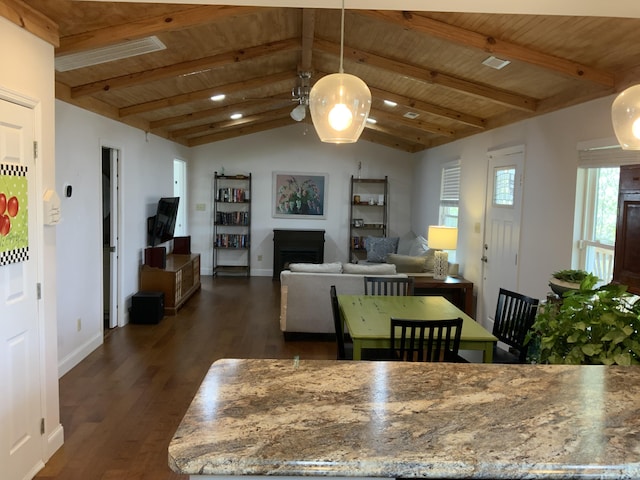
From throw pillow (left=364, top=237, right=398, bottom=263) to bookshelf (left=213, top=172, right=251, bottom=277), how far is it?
7.71 feet

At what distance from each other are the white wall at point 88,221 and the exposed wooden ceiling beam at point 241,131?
274cm

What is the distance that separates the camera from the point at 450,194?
725 centimetres

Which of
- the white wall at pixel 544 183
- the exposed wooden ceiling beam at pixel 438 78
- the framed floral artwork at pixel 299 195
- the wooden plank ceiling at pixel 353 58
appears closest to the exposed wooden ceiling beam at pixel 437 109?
the wooden plank ceiling at pixel 353 58

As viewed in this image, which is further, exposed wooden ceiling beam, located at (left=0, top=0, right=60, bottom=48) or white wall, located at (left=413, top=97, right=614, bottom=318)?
white wall, located at (left=413, top=97, right=614, bottom=318)

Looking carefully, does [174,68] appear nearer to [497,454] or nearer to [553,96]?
[553,96]

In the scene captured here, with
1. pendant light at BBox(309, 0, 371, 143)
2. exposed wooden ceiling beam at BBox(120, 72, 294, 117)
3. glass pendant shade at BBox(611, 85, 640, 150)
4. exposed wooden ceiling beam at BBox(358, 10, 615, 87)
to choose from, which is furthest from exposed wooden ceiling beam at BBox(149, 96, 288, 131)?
glass pendant shade at BBox(611, 85, 640, 150)

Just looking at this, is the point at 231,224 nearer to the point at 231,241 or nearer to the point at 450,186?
the point at 231,241

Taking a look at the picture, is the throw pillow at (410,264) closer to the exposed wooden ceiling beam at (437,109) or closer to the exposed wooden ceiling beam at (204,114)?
the exposed wooden ceiling beam at (437,109)

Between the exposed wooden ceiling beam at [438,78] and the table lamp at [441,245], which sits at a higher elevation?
the exposed wooden ceiling beam at [438,78]

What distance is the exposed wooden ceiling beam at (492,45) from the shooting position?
3344mm

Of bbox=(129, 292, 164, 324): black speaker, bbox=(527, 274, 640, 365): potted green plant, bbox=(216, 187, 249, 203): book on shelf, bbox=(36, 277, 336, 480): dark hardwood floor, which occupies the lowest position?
bbox=(36, 277, 336, 480): dark hardwood floor

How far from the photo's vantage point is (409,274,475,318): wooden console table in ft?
19.1

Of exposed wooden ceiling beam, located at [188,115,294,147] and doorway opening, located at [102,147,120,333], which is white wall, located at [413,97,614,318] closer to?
exposed wooden ceiling beam, located at [188,115,294,147]

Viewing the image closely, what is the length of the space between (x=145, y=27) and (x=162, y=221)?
383cm
